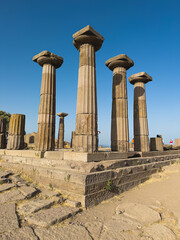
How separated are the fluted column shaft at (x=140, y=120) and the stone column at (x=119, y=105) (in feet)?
8.79

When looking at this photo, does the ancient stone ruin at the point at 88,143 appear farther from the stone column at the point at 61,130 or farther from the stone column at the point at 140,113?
the stone column at the point at 61,130

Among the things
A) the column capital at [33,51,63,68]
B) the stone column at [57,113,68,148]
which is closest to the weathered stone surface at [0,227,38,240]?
the column capital at [33,51,63,68]

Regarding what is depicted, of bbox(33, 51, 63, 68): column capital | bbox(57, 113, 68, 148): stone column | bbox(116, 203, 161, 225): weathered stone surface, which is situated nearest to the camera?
bbox(116, 203, 161, 225): weathered stone surface

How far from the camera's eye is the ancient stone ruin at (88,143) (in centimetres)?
493

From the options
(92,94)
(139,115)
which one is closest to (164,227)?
(92,94)

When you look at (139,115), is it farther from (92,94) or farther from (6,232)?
(6,232)

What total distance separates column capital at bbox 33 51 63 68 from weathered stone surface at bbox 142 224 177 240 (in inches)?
355

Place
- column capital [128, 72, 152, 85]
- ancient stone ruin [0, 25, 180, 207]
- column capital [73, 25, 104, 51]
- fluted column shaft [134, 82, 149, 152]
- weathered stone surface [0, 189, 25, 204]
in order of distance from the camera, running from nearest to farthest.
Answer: weathered stone surface [0, 189, 25, 204], ancient stone ruin [0, 25, 180, 207], column capital [73, 25, 104, 51], fluted column shaft [134, 82, 149, 152], column capital [128, 72, 152, 85]

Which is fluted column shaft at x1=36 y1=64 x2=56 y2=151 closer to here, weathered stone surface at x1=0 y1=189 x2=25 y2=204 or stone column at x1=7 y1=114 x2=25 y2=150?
stone column at x1=7 y1=114 x2=25 y2=150

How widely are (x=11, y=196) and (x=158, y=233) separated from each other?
3.75 metres

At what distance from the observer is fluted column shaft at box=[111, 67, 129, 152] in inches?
333

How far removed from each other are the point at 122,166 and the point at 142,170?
4.34 feet

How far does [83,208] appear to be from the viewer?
4.16 m

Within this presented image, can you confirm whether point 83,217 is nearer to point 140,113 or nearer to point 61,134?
point 140,113
